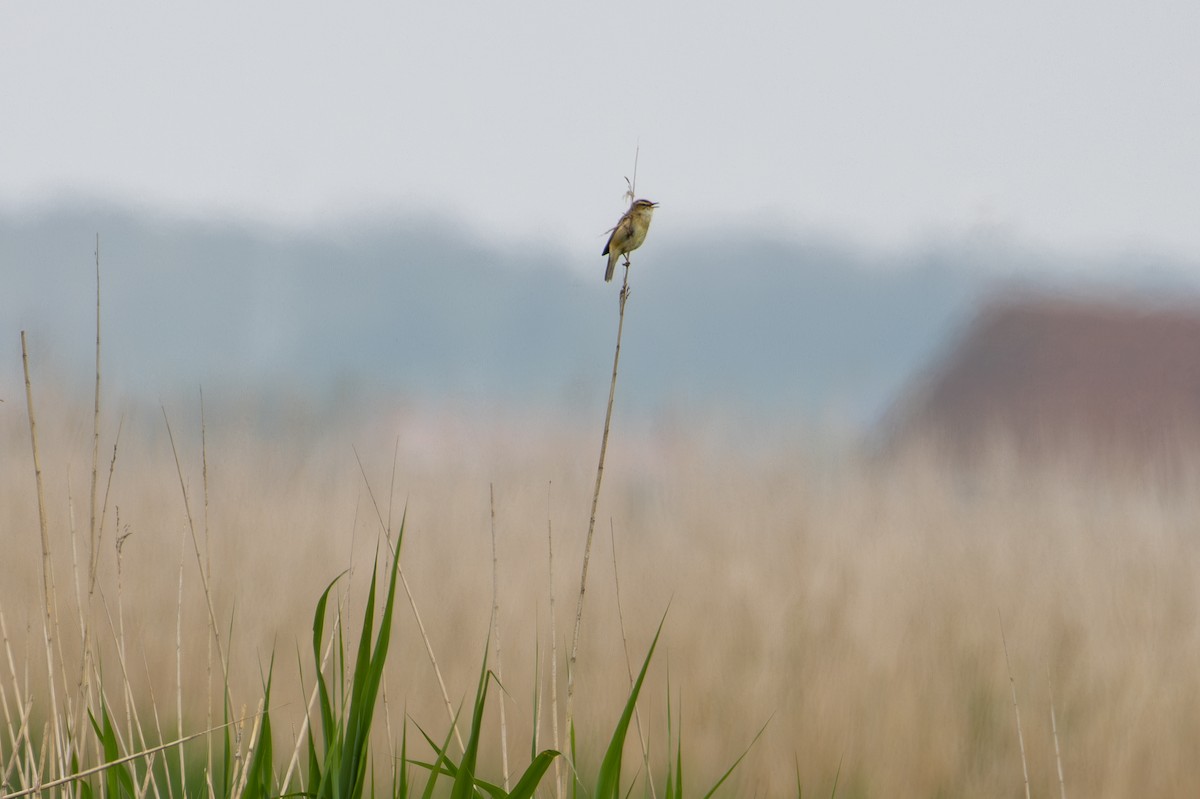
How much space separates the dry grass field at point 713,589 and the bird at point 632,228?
0.56 metres

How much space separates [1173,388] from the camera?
24.7ft

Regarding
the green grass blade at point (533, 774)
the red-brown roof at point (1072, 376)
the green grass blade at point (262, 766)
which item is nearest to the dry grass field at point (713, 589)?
the green grass blade at point (262, 766)

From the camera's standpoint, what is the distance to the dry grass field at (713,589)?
2975 mm

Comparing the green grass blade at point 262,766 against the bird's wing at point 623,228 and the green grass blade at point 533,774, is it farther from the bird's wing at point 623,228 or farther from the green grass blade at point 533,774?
the bird's wing at point 623,228

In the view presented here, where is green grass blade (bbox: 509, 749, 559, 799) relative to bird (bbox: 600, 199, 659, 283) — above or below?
below

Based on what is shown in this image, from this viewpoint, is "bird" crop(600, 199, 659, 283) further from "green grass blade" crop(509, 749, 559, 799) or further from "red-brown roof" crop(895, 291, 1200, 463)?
"red-brown roof" crop(895, 291, 1200, 463)

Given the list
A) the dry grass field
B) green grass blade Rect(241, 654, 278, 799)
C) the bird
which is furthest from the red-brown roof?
green grass blade Rect(241, 654, 278, 799)

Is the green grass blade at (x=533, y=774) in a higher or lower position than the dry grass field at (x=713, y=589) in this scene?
higher

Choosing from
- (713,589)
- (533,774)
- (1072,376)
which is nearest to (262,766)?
(533,774)

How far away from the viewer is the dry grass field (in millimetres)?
2975

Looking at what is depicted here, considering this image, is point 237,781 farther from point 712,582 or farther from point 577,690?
point 712,582

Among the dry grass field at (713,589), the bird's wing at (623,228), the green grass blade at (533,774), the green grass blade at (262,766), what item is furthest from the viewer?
the dry grass field at (713,589)

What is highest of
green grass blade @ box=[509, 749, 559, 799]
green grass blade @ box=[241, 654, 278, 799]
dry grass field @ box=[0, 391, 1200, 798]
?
green grass blade @ box=[509, 749, 559, 799]

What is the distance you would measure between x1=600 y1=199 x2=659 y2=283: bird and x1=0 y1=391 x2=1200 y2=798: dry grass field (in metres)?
0.56
